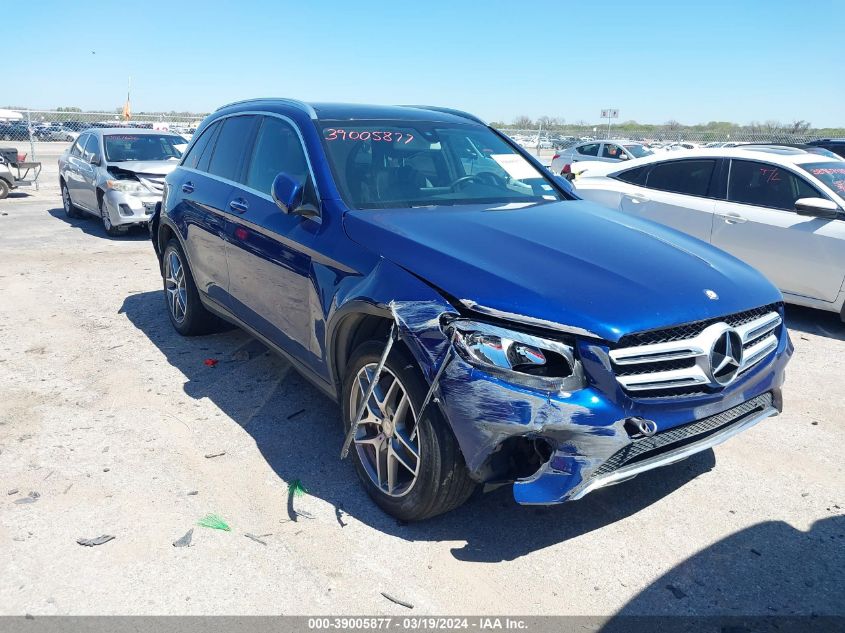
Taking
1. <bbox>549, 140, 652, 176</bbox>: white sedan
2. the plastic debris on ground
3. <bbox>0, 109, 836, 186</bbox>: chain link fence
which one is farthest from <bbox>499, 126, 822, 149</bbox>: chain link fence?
the plastic debris on ground

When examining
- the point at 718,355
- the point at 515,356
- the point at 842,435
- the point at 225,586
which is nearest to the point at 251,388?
the point at 225,586

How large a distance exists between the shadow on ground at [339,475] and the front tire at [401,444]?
18 cm

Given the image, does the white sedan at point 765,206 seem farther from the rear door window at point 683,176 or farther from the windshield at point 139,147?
the windshield at point 139,147

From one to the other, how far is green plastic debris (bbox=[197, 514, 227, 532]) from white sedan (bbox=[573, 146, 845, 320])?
217 inches

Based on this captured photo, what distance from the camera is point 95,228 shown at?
11.8 m

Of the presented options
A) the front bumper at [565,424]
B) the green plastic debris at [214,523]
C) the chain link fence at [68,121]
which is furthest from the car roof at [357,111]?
the chain link fence at [68,121]

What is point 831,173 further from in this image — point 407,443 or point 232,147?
point 407,443

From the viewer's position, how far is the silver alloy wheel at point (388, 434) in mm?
3014

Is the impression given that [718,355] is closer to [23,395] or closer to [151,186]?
[23,395]

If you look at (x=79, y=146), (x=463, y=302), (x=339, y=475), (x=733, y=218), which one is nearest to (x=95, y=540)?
(x=339, y=475)

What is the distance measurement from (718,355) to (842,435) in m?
1.95

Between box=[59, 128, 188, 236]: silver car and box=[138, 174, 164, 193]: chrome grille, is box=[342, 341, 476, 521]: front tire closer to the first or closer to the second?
box=[59, 128, 188, 236]: silver car

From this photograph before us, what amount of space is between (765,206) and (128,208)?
8801 mm

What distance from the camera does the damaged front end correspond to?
8.36ft
